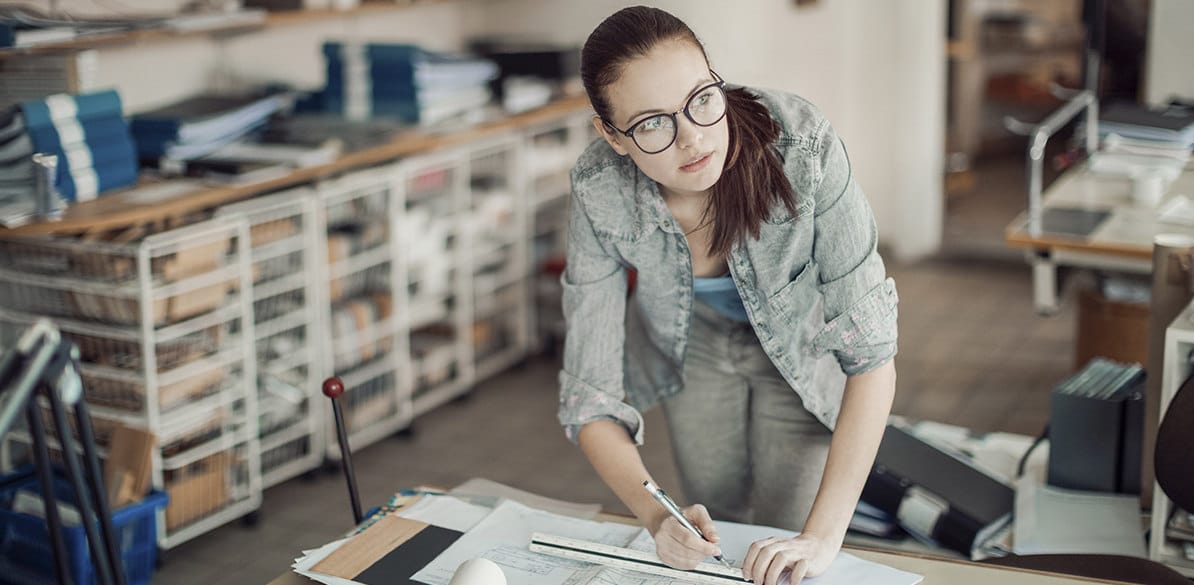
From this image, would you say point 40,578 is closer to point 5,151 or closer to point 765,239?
point 5,151

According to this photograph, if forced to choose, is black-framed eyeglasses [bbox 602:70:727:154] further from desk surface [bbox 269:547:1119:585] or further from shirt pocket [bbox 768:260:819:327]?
desk surface [bbox 269:547:1119:585]

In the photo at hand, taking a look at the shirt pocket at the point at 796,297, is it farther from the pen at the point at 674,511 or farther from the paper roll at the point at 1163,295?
the paper roll at the point at 1163,295

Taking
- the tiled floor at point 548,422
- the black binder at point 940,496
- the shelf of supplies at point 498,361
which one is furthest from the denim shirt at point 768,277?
the shelf of supplies at point 498,361

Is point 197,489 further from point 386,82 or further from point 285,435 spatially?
point 386,82

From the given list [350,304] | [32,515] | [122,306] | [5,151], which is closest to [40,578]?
[32,515]

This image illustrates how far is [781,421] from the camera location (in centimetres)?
189

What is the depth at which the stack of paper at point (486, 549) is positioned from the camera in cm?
149

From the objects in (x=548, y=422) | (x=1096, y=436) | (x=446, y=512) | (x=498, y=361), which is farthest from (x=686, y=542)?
(x=498, y=361)

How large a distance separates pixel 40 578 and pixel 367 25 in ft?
7.65

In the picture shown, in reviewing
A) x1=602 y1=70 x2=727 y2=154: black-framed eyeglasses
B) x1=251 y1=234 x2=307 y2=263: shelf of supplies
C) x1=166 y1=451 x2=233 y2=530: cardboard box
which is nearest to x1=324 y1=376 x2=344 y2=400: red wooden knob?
x1=602 y1=70 x2=727 y2=154: black-framed eyeglasses

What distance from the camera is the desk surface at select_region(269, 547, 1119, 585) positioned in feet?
4.84

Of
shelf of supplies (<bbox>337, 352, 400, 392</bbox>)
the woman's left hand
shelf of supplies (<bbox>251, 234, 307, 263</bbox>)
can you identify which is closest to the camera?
the woman's left hand

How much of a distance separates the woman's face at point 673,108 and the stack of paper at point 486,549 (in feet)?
1.52

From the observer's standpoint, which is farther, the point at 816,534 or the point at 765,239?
the point at 765,239
